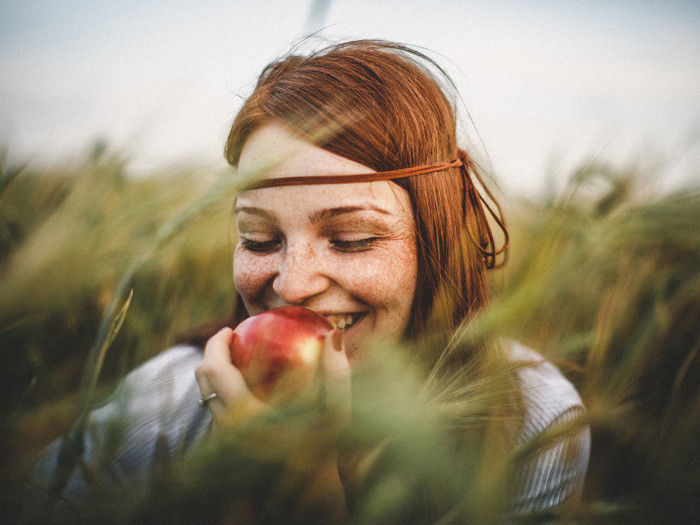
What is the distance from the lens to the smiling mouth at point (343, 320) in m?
1.07

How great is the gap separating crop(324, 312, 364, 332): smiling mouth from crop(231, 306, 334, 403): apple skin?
10 cm

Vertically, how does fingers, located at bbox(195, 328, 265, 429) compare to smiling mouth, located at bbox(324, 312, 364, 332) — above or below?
below

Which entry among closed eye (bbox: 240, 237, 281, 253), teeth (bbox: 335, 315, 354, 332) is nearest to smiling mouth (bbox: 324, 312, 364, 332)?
teeth (bbox: 335, 315, 354, 332)

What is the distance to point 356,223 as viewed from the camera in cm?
100

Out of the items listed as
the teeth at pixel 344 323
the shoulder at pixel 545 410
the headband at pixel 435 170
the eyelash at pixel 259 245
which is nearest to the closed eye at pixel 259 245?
the eyelash at pixel 259 245

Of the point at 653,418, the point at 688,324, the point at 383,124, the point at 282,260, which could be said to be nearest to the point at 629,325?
the point at 688,324

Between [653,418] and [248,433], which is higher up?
[248,433]

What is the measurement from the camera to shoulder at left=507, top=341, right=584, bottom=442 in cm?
125

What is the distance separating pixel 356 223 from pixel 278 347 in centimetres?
33

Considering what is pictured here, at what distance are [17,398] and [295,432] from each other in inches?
14.3

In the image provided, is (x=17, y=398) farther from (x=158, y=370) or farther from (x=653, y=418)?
(x=653, y=418)

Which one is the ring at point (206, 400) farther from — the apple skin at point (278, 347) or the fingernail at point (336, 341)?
the fingernail at point (336, 341)

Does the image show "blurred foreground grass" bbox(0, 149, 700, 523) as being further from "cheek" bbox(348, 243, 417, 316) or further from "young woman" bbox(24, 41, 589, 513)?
"cheek" bbox(348, 243, 417, 316)

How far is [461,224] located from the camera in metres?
1.20
